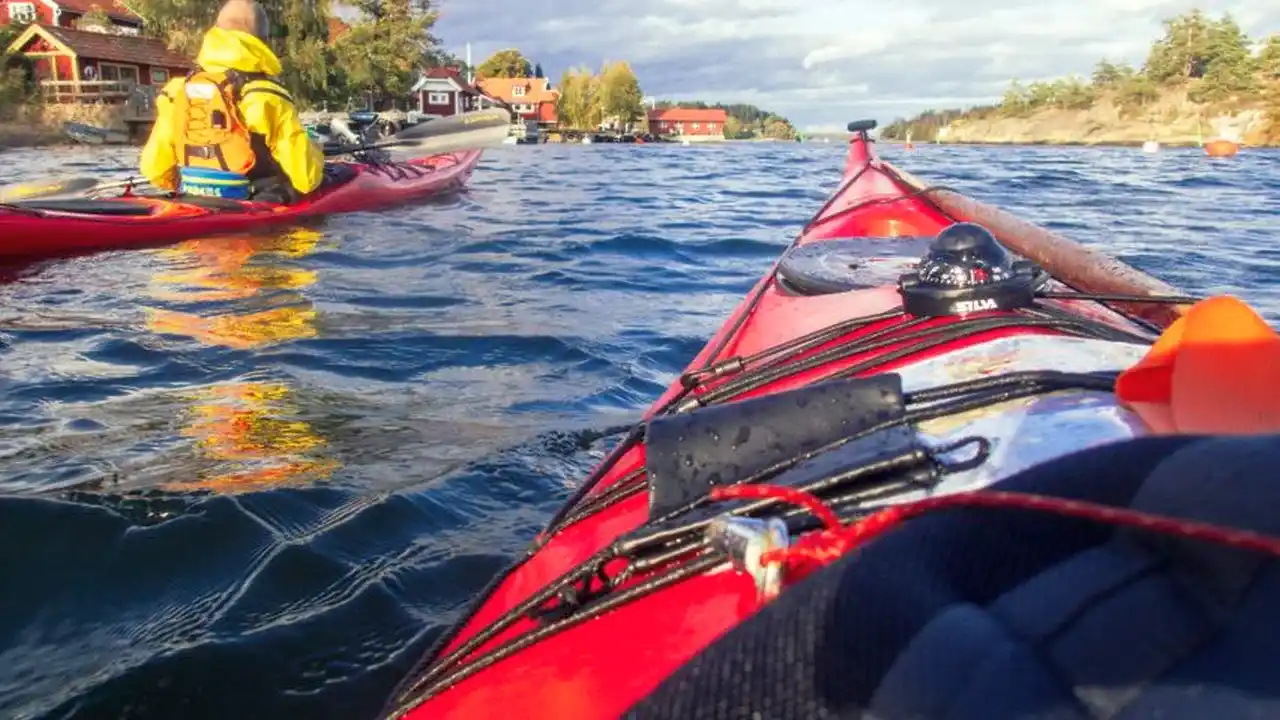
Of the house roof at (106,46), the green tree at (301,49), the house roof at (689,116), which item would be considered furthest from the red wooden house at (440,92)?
the house roof at (689,116)

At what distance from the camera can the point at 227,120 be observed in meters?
6.84

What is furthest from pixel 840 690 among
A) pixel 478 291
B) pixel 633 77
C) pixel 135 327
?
pixel 633 77

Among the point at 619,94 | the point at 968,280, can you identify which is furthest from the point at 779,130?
the point at 968,280

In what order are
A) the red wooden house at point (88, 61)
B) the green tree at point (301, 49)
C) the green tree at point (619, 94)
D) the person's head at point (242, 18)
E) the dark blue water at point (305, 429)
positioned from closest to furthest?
the dark blue water at point (305, 429) → the person's head at point (242, 18) → the red wooden house at point (88, 61) → the green tree at point (301, 49) → the green tree at point (619, 94)

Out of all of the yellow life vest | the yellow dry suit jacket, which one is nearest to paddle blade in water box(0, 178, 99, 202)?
the yellow dry suit jacket

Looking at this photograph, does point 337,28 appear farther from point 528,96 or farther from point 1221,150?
point 1221,150

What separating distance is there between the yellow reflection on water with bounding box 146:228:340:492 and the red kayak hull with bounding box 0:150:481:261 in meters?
0.14

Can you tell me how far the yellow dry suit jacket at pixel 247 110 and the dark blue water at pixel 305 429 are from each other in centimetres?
74

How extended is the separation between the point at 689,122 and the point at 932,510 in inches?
2893

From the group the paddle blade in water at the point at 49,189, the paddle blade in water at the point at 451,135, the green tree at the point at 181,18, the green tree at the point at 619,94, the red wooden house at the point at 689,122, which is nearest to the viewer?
the paddle blade in water at the point at 49,189

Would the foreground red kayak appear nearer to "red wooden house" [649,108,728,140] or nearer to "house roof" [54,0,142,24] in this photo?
"house roof" [54,0,142,24]

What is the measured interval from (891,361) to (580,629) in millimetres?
796

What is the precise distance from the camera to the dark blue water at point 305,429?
1889mm

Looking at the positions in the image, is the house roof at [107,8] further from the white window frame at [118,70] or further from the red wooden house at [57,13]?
the white window frame at [118,70]
